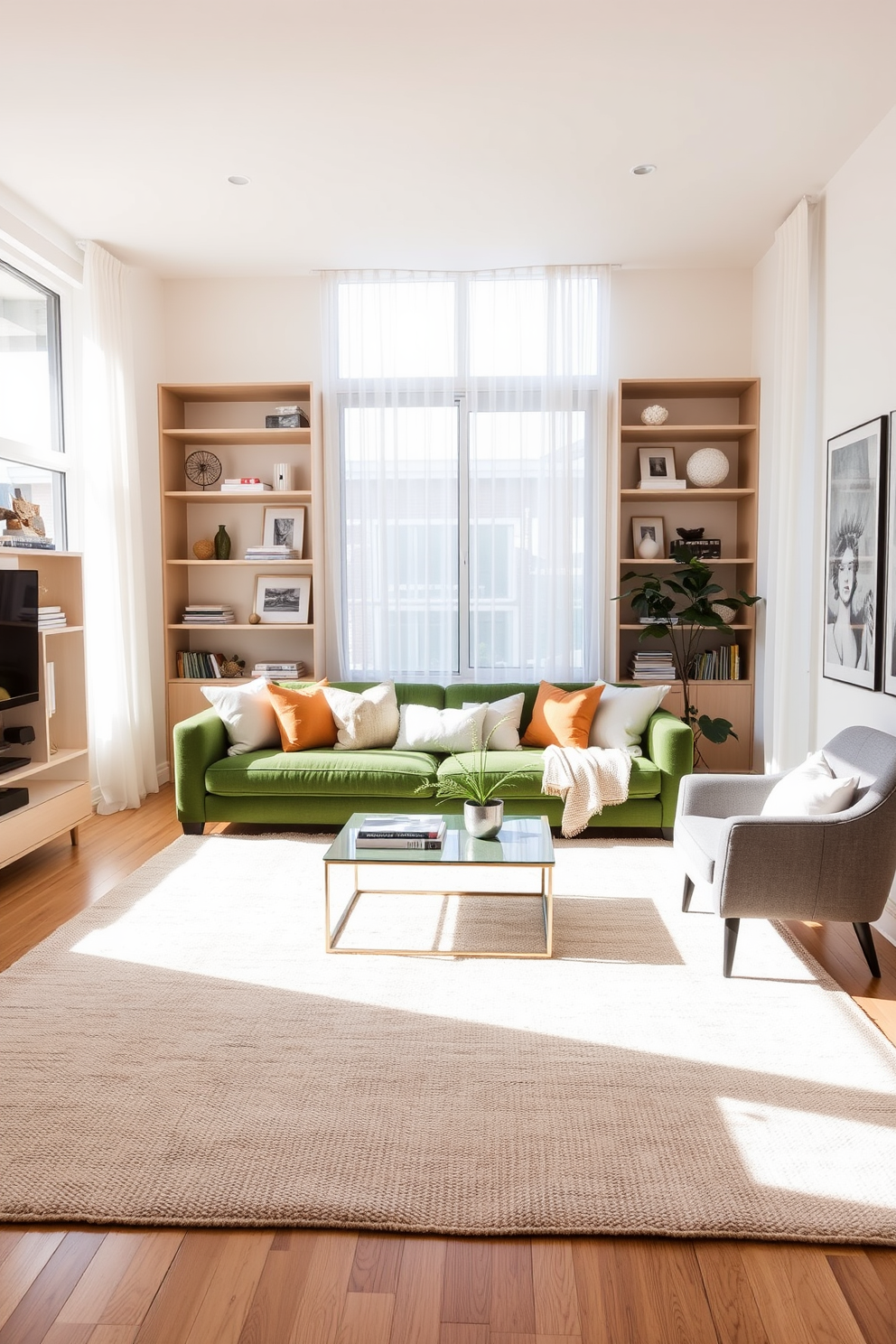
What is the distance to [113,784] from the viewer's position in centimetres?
525

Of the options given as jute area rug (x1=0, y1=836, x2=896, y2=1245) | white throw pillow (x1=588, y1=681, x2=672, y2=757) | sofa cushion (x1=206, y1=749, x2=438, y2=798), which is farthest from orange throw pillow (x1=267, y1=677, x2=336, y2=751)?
white throw pillow (x1=588, y1=681, x2=672, y2=757)

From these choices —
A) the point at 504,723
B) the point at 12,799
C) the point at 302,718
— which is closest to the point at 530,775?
the point at 504,723

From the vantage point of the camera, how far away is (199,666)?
580 cm

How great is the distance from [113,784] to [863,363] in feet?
14.2

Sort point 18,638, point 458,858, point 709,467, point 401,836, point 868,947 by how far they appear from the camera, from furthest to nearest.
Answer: point 709,467 → point 18,638 → point 401,836 → point 458,858 → point 868,947

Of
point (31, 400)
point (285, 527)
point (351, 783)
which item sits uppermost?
point (31, 400)

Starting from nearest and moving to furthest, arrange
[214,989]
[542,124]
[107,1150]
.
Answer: [107,1150] < [214,989] < [542,124]

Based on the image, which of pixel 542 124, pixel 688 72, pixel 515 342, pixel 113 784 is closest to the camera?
pixel 688 72

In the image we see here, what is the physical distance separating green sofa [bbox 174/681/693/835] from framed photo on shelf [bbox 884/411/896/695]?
1.04m

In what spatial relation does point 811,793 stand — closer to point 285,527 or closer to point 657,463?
point 657,463

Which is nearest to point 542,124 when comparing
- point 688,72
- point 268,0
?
point 688,72

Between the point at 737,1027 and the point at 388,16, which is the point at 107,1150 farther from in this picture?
the point at 388,16

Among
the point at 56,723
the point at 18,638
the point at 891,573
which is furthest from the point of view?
the point at 56,723

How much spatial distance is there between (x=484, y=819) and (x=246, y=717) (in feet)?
6.03
